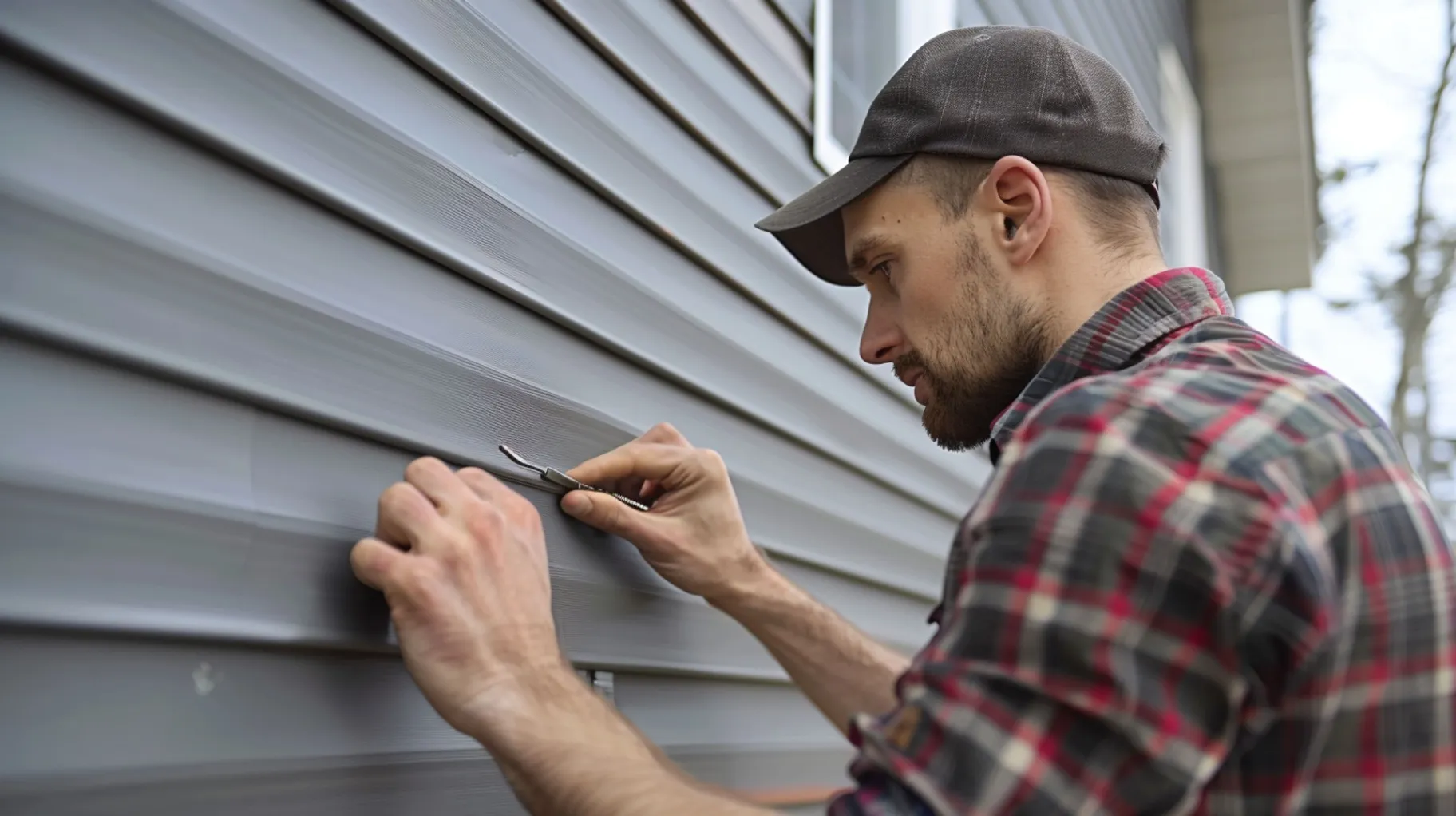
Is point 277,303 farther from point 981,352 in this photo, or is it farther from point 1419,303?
point 1419,303

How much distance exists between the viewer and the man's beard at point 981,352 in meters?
1.87

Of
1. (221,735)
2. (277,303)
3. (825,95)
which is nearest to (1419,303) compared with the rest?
(825,95)

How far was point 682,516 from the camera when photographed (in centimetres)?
196

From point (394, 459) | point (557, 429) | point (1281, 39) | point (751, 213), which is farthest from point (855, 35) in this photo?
point (1281, 39)

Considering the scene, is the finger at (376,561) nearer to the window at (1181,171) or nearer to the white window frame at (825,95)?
the white window frame at (825,95)

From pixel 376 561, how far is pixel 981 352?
3.08 ft

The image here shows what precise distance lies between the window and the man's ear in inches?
229

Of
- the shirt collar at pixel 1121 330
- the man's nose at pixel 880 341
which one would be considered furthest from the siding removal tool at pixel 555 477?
the shirt collar at pixel 1121 330

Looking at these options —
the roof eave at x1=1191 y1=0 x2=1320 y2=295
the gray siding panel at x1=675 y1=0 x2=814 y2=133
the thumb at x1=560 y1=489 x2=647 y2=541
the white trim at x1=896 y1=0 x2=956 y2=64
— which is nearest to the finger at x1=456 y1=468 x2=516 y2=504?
the thumb at x1=560 y1=489 x2=647 y2=541

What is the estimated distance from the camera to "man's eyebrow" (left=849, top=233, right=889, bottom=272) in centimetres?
199

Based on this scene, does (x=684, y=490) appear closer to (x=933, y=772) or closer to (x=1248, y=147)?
(x=933, y=772)

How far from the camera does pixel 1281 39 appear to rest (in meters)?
9.76

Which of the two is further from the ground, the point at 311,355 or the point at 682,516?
the point at 311,355

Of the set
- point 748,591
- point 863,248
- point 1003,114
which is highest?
point 1003,114
